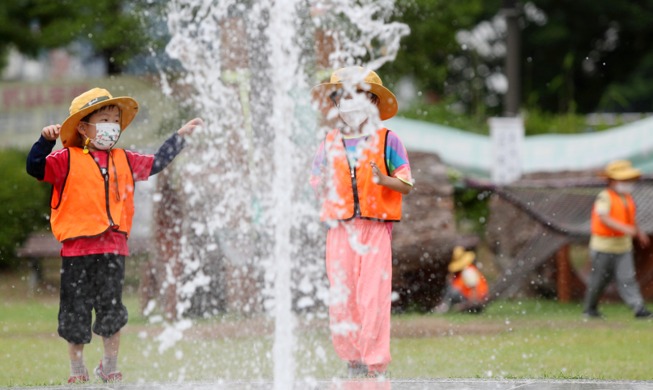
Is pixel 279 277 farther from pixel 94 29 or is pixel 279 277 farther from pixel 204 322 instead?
pixel 94 29

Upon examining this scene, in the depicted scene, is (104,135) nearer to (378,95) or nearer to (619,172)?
(378,95)

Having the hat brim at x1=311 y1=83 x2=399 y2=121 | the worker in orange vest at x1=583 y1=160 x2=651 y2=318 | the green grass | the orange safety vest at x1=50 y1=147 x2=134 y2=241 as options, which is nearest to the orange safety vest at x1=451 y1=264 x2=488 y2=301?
the green grass

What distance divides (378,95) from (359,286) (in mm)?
985

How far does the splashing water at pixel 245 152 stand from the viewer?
9766 millimetres

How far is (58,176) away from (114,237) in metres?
0.42

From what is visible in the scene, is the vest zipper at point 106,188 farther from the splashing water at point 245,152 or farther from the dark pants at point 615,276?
the dark pants at point 615,276

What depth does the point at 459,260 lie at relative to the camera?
1150 centimetres

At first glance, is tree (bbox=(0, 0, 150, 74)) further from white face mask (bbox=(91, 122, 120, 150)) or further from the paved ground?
the paved ground

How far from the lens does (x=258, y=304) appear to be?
981cm

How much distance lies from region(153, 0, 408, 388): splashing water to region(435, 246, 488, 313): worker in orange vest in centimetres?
147

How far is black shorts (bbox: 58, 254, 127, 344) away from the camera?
638cm

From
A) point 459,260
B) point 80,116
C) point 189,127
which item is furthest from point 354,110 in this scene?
point 459,260

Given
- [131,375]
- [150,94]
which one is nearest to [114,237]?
[131,375]

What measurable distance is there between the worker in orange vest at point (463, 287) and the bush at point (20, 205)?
5.71 m
